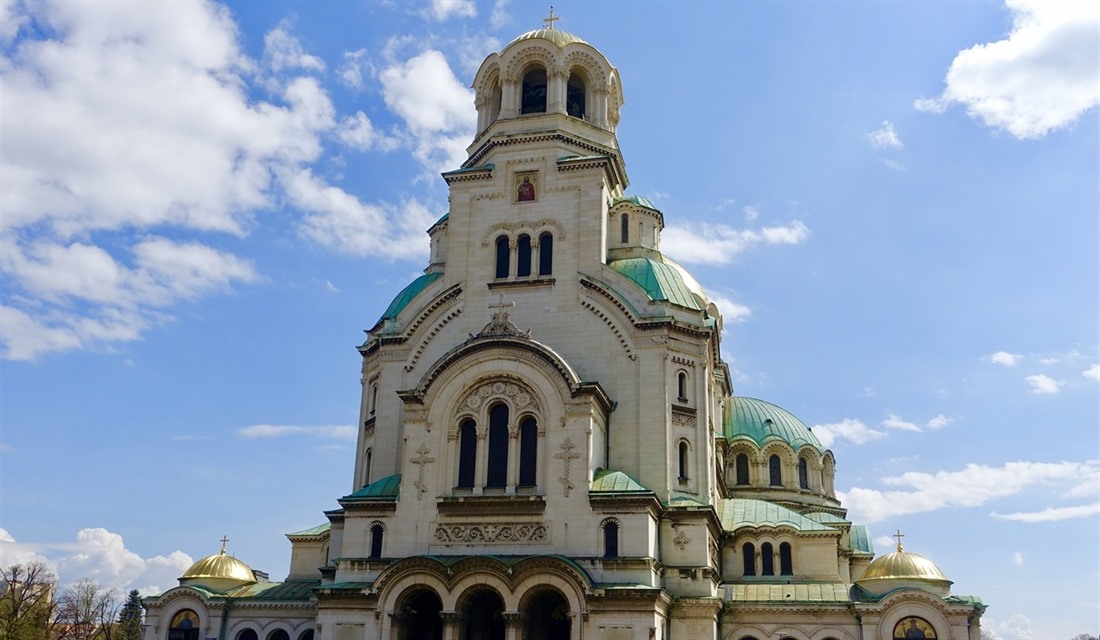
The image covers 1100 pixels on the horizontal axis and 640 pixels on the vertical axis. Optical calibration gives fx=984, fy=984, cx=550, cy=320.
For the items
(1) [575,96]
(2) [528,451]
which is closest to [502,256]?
(2) [528,451]

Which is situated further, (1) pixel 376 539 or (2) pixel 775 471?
(2) pixel 775 471

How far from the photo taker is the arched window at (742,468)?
173 ft

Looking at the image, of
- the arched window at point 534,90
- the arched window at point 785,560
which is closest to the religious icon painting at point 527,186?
the arched window at point 534,90

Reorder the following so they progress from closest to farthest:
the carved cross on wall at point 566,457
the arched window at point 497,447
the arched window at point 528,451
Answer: the carved cross on wall at point 566,457, the arched window at point 528,451, the arched window at point 497,447

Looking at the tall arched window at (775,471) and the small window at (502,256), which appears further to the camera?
the tall arched window at (775,471)

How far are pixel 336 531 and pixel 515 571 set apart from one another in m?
10.0

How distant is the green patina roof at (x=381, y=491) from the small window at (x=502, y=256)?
9.42 metres

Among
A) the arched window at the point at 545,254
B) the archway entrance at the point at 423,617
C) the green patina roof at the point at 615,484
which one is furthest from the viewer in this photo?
the arched window at the point at 545,254

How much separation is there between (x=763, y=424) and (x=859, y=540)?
7.97m

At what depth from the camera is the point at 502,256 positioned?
41.4 m

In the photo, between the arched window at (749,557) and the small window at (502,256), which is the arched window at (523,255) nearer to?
the small window at (502,256)

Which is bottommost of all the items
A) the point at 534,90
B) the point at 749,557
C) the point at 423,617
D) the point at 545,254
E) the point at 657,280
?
the point at 423,617

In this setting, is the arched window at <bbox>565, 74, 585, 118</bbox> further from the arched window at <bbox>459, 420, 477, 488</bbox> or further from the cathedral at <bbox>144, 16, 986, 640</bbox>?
the arched window at <bbox>459, 420, 477, 488</bbox>

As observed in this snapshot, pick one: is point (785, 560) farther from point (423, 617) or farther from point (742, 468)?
point (423, 617)
